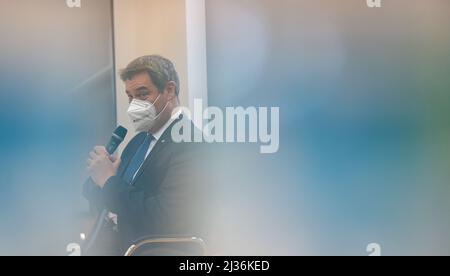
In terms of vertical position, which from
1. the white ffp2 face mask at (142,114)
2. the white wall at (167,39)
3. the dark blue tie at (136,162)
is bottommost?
the dark blue tie at (136,162)

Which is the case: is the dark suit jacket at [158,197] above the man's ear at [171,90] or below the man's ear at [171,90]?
below

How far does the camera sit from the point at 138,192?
1953 mm

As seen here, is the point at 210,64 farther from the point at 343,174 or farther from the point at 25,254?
the point at 25,254

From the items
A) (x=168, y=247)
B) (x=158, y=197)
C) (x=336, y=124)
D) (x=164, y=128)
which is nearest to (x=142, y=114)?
(x=164, y=128)

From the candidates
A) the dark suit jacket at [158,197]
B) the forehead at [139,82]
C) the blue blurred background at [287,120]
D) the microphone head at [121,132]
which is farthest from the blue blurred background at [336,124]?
the microphone head at [121,132]

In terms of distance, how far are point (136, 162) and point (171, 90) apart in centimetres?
29

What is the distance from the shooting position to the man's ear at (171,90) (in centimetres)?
196

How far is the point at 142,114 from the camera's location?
6.43 feet

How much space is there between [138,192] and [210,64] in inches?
21.0

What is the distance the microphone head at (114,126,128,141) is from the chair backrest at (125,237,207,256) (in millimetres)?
380

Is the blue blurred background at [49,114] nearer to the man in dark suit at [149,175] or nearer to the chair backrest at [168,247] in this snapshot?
the man in dark suit at [149,175]

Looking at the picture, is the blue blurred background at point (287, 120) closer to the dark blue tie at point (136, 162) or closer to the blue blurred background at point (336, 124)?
the blue blurred background at point (336, 124)

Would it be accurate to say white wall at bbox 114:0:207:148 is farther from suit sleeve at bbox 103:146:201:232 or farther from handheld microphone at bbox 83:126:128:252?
suit sleeve at bbox 103:146:201:232
